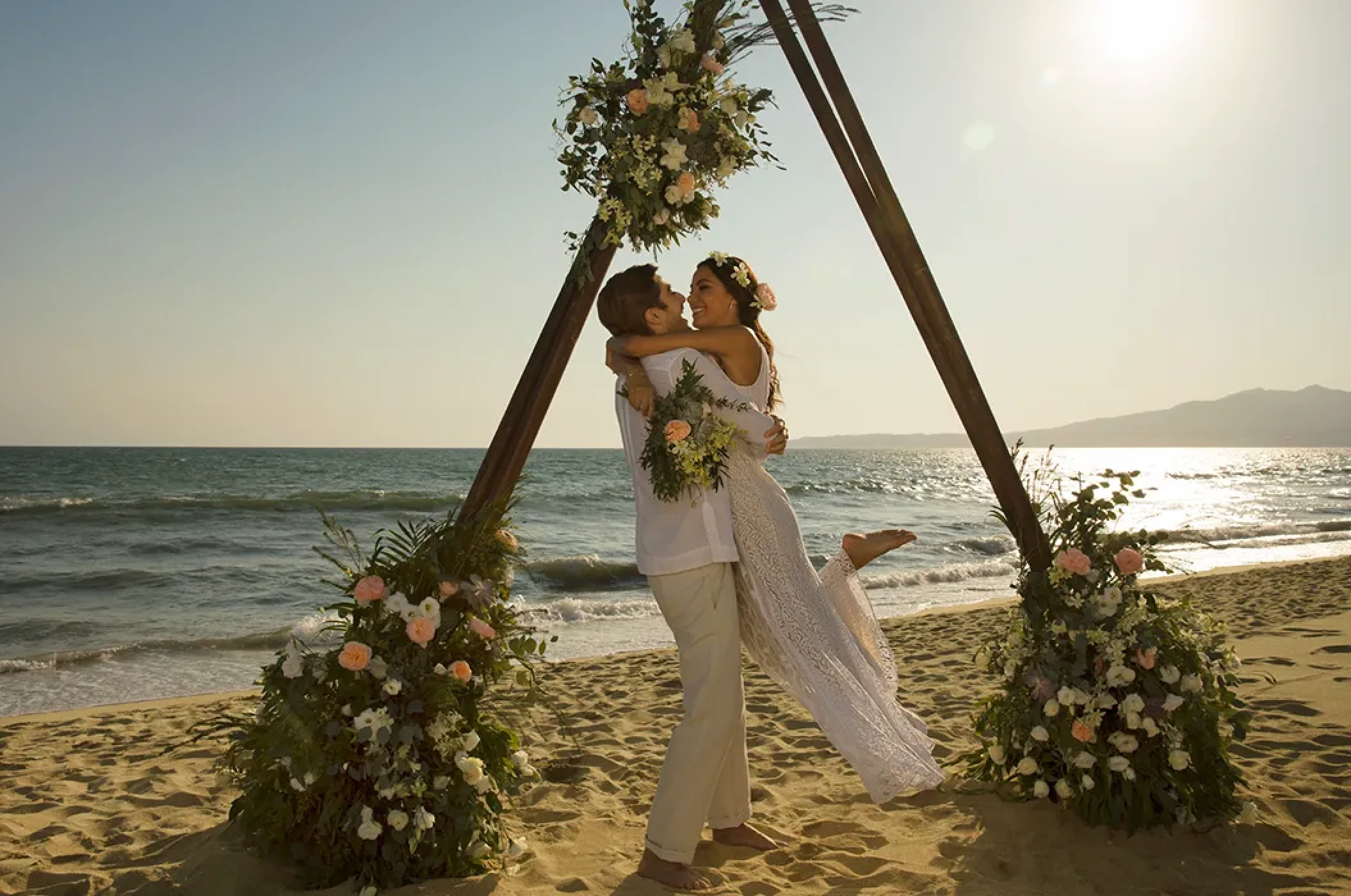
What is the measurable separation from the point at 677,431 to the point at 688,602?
58 cm

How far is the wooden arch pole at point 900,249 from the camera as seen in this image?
377 centimetres

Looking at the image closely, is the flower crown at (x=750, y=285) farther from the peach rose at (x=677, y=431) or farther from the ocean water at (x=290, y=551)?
the ocean water at (x=290, y=551)


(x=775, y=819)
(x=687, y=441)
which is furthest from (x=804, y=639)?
(x=775, y=819)

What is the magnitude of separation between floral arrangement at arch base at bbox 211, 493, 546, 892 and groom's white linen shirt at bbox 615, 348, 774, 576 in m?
0.52

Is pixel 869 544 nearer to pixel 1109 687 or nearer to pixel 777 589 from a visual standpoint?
pixel 777 589

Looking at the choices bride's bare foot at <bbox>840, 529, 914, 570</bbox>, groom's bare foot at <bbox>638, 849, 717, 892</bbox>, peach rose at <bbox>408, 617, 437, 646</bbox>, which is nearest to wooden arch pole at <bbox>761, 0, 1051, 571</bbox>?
bride's bare foot at <bbox>840, 529, 914, 570</bbox>

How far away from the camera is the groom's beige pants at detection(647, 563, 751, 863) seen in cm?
326

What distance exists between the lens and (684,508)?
331 cm

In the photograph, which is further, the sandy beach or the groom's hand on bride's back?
the groom's hand on bride's back

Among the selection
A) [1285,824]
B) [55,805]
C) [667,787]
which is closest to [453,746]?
[667,787]

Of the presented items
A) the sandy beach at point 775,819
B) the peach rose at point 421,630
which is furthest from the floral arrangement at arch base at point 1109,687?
the peach rose at point 421,630

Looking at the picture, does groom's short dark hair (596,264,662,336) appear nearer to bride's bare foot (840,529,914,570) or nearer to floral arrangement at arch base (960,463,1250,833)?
bride's bare foot (840,529,914,570)

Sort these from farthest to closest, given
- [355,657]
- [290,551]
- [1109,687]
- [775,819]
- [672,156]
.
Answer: [290,551] → [775,819] → [1109,687] → [672,156] → [355,657]

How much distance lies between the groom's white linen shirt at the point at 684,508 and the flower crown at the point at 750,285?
0.30 metres
